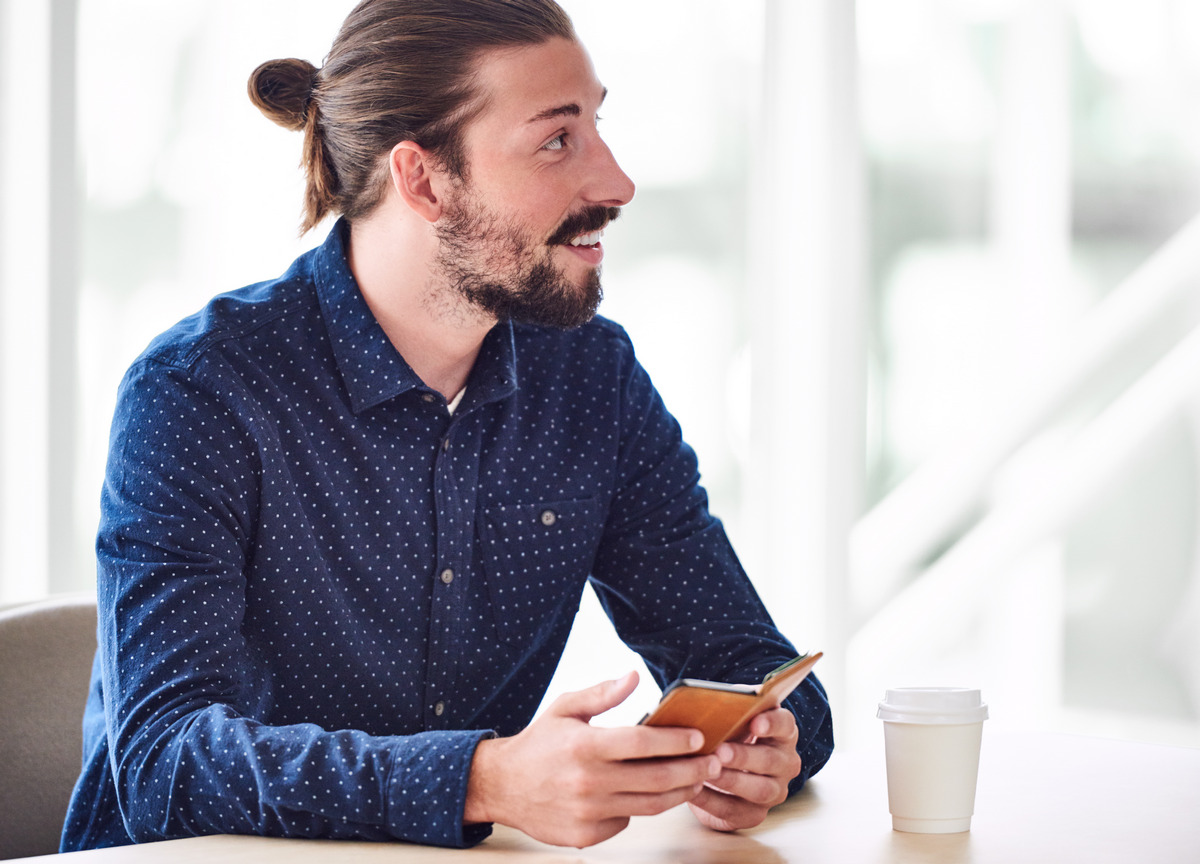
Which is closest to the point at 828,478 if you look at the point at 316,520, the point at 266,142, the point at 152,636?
the point at 266,142

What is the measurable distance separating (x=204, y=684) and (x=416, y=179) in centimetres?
68

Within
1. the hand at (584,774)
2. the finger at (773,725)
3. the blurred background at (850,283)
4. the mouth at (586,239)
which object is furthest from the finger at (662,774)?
the blurred background at (850,283)

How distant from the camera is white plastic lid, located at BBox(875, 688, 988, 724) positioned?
3.13ft

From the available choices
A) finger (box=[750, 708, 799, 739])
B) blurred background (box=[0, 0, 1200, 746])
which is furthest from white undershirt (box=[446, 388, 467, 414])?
blurred background (box=[0, 0, 1200, 746])

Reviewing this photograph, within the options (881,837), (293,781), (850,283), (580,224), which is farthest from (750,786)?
(850,283)

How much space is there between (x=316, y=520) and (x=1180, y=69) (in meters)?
2.28

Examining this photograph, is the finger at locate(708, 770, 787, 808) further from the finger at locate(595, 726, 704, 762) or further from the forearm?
the forearm

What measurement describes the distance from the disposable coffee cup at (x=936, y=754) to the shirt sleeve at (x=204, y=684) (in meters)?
0.33

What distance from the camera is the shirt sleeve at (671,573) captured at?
1.36 m

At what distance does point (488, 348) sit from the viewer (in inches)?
58.0

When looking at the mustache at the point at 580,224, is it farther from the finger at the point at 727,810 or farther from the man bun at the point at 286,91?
the finger at the point at 727,810

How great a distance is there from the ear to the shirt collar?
10cm

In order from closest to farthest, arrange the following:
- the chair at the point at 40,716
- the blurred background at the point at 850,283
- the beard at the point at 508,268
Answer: the chair at the point at 40,716 < the beard at the point at 508,268 < the blurred background at the point at 850,283

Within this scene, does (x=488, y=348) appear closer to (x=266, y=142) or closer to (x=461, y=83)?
(x=461, y=83)
